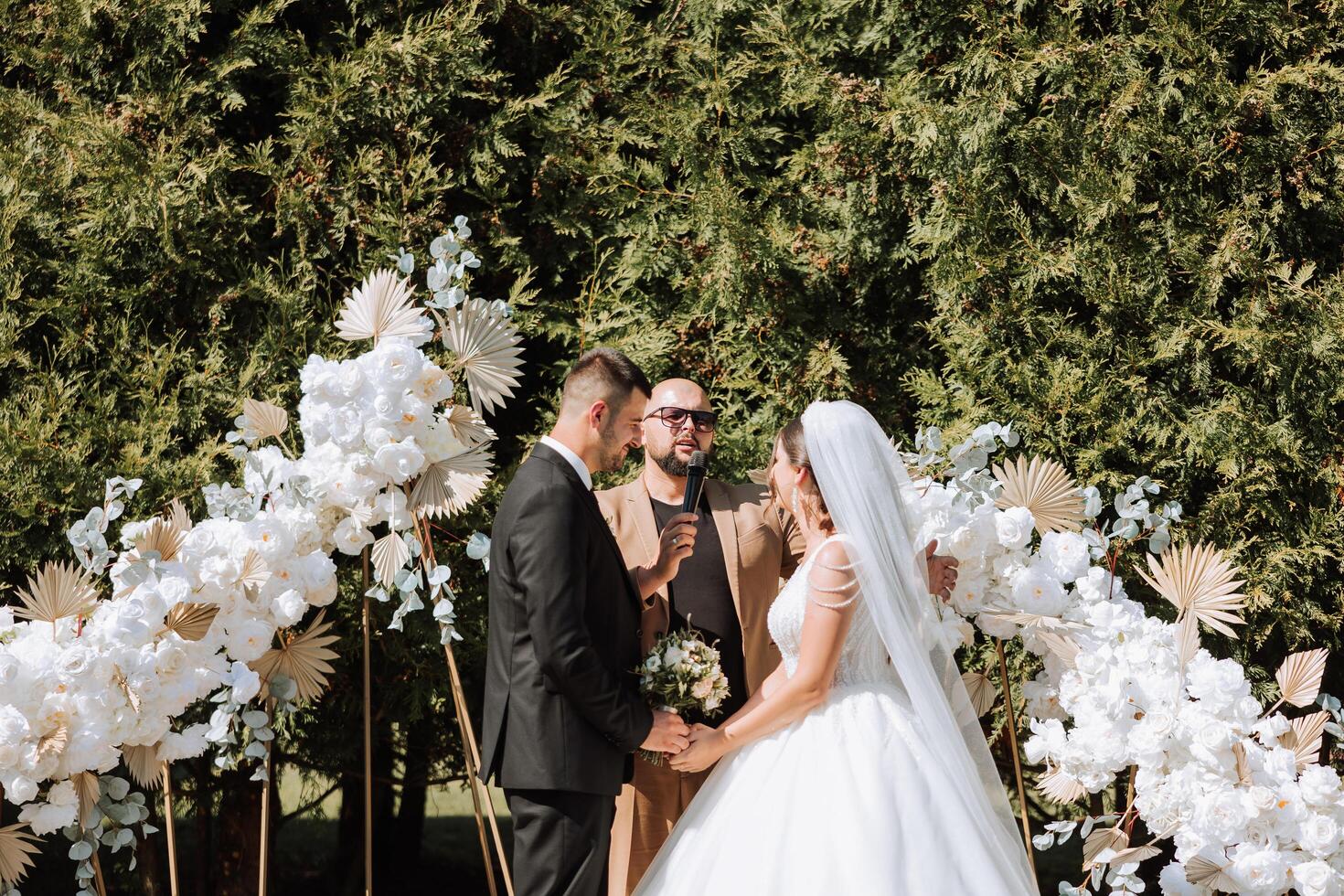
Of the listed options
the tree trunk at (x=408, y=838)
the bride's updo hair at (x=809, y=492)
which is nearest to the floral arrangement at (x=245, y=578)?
the bride's updo hair at (x=809, y=492)

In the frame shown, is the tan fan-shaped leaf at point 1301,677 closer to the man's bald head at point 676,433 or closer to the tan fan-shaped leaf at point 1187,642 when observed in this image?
the tan fan-shaped leaf at point 1187,642

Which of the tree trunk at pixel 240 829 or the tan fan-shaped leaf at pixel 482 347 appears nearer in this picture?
the tan fan-shaped leaf at pixel 482 347

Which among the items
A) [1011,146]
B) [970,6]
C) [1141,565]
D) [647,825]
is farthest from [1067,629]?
[970,6]

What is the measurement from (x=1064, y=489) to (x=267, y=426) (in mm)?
2473

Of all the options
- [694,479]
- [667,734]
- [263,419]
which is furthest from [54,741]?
[694,479]

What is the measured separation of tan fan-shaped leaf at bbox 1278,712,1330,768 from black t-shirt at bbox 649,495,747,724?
1584 millimetres

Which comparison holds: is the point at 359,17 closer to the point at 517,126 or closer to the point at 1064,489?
the point at 517,126

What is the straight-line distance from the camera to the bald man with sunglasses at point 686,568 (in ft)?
12.0

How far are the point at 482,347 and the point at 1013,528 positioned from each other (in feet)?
5.51

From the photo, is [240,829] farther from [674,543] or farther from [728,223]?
[728,223]

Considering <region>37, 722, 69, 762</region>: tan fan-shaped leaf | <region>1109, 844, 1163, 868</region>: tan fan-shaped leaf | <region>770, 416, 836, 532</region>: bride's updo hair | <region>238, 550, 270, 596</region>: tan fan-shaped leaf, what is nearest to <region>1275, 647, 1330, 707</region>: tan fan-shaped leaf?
<region>1109, 844, 1163, 868</region>: tan fan-shaped leaf

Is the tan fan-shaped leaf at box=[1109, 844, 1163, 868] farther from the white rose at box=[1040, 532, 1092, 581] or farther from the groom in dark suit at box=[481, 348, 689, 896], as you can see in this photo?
the groom in dark suit at box=[481, 348, 689, 896]

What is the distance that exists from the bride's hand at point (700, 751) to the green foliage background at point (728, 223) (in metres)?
1.47

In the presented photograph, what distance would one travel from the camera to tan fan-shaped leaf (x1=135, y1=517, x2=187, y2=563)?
326cm
